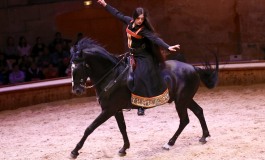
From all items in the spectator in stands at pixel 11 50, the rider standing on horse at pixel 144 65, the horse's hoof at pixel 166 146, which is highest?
the rider standing on horse at pixel 144 65

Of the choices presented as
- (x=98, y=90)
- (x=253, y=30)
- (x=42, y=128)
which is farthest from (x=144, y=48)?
(x=253, y=30)

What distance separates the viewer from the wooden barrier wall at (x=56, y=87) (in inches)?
446

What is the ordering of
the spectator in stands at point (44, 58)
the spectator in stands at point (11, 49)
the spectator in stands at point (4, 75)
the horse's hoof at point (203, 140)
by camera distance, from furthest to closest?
the spectator in stands at point (11, 49), the spectator in stands at point (44, 58), the spectator in stands at point (4, 75), the horse's hoof at point (203, 140)

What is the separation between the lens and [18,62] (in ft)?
41.9

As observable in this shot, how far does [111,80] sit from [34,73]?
20.0 feet

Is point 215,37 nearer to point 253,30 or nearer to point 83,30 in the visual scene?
point 253,30

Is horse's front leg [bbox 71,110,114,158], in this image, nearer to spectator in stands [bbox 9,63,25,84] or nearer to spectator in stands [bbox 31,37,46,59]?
spectator in stands [bbox 9,63,25,84]

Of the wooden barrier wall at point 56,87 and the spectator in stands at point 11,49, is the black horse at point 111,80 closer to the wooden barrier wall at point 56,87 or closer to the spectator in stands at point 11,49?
the wooden barrier wall at point 56,87

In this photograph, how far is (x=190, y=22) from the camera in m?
15.2

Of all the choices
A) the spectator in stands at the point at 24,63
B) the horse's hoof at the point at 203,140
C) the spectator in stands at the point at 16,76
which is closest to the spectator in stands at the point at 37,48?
the spectator in stands at the point at 24,63

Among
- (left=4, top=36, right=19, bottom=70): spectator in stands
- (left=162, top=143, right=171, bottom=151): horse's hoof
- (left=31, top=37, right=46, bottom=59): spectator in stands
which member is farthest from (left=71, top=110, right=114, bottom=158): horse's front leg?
(left=4, top=36, right=19, bottom=70): spectator in stands

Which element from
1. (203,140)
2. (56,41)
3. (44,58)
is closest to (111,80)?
(203,140)

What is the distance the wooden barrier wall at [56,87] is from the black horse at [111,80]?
4558 mm

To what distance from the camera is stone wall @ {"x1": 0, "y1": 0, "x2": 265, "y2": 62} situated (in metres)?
14.8
